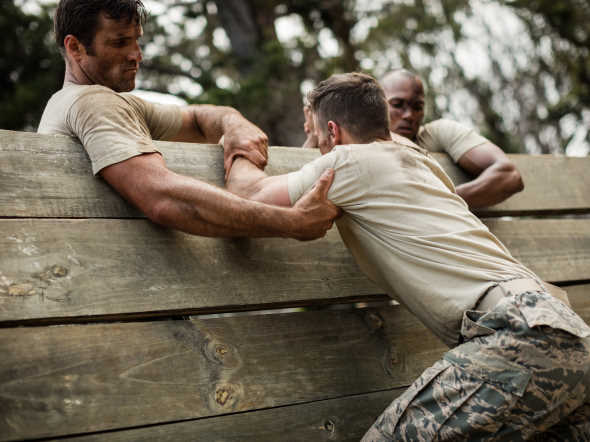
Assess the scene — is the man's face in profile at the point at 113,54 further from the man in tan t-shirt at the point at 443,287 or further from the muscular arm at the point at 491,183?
the muscular arm at the point at 491,183

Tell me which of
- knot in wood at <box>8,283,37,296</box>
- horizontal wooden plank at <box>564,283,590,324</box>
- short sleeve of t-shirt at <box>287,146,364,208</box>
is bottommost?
horizontal wooden plank at <box>564,283,590,324</box>

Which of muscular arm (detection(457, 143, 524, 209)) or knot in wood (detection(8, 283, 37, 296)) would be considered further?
muscular arm (detection(457, 143, 524, 209))

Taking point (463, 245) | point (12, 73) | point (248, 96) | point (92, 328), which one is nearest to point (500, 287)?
point (463, 245)

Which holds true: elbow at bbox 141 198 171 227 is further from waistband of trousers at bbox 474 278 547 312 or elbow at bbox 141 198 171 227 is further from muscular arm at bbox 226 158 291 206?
waistband of trousers at bbox 474 278 547 312

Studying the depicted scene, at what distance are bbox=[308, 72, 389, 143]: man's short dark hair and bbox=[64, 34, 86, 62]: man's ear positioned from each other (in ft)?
3.15

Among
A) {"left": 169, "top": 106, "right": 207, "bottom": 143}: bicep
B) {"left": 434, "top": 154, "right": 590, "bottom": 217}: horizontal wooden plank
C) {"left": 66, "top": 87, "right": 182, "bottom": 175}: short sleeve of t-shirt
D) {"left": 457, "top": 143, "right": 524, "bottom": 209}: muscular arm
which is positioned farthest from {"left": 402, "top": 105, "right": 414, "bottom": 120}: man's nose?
{"left": 66, "top": 87, "right": 182, "bottom": 175}: short sleeve of t-shirt

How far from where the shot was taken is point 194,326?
180 cm

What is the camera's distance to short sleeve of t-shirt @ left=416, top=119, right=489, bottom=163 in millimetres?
2783

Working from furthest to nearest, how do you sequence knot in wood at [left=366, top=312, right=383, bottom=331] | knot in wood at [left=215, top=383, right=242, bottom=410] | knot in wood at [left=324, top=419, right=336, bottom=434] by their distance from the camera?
knot in wood at [left=366, top=312, right=383, bottom=331]
knot in wood at [left=324, top=419, right=336, bottom=434]
knot in wood at [left=215, top=383, right=242, bottom=410]

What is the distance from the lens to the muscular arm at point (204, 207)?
5.83ft

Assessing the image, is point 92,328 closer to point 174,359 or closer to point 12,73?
point 174,359

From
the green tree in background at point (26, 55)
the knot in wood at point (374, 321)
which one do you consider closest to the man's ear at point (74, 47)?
the knot in wood at point (374, 321)

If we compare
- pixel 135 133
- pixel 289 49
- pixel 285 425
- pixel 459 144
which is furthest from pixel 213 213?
pixel 289 49

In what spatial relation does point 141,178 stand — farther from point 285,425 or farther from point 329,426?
point 329,426
